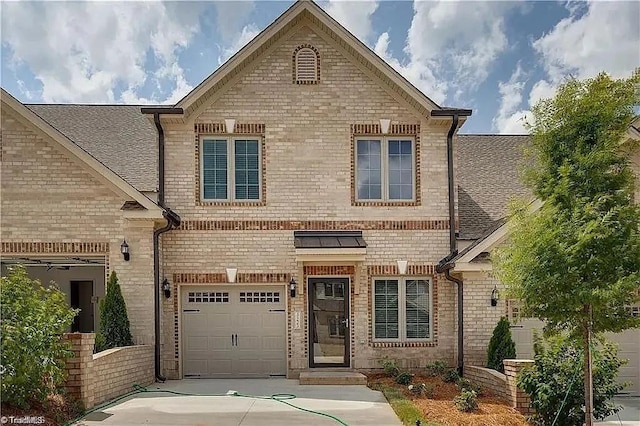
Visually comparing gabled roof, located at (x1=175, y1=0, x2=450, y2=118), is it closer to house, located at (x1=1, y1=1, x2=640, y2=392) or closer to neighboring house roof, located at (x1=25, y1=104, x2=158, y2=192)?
house, located at (x1=1, y1=1, x2=640, y2=392)

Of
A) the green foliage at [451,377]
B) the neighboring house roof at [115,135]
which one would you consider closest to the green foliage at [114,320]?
the neighboring house roof at [115,135]

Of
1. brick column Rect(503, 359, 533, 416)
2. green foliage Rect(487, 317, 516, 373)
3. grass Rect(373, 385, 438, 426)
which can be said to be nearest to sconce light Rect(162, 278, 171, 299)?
grass Rect(373, 385, 438, 426)

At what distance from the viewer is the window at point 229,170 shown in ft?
42.8

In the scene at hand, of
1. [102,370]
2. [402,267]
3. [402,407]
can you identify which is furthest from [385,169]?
[102,370]

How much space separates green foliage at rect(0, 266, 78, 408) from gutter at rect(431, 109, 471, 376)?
26.1ft

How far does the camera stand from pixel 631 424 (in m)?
9.75

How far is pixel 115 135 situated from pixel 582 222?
41.6 feet

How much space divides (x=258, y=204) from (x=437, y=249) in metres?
4.36

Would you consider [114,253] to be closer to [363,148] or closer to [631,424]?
[363,148]

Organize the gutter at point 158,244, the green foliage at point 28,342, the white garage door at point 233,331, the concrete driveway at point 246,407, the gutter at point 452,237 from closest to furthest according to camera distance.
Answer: the green foliage at point 28,342
the concrete driveway at point 246,407
the gutter at point 158,244
the gutter at point 452,237
the white garage door at point 233,331

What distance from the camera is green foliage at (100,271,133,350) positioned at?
11539mm

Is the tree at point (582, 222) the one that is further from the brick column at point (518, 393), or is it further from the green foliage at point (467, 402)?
the green foliage at point (467, 402)

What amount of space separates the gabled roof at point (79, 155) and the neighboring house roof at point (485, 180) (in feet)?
24.3

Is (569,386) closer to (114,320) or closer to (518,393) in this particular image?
(518,393)
